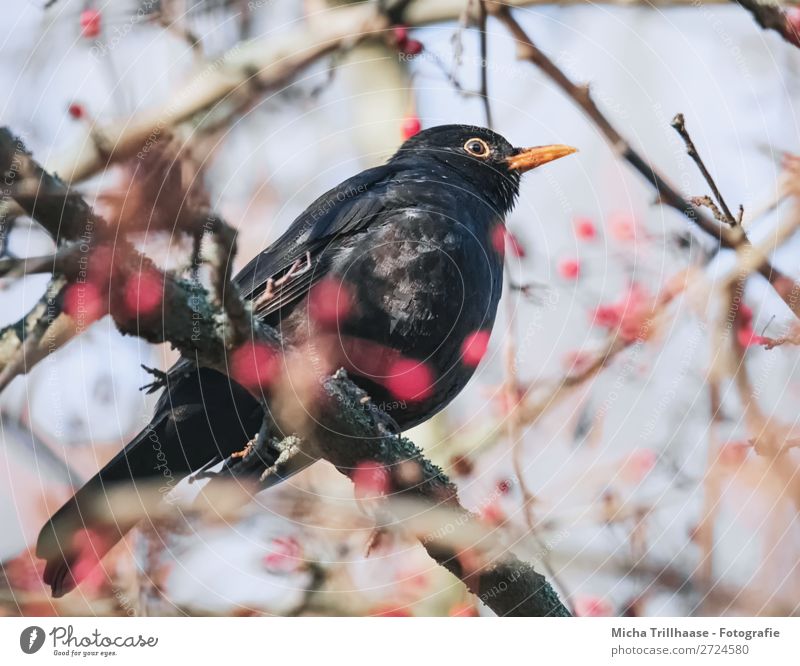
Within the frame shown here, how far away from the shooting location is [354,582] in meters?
2.90

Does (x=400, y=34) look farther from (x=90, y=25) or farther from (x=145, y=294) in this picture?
(x=145, y=294)

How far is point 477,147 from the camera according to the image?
3.36 metres

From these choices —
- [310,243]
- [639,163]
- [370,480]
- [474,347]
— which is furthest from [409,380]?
[639,163]

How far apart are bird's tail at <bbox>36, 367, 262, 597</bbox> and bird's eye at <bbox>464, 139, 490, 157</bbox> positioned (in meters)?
1.33

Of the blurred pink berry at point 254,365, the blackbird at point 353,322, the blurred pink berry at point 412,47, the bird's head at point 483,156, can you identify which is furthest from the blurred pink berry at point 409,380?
the blurred pink berry at point 412,47

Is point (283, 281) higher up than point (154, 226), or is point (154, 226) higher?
point (154, 226)

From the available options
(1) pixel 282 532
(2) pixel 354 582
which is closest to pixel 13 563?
(1) pixel 282 532

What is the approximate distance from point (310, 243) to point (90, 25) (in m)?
1.02

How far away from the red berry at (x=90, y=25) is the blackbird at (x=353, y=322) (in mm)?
922

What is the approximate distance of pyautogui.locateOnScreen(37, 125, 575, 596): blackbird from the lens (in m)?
2.68

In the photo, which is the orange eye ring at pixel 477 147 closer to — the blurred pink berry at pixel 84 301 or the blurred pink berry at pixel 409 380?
the blurred pink berry at pixel 409 380

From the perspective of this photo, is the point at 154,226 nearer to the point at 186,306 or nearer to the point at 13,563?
the point at 186,306

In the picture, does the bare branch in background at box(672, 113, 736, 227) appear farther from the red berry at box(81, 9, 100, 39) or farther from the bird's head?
the red berry at box(81, 9, 100, 39)

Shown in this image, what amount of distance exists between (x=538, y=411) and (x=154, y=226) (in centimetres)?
161
